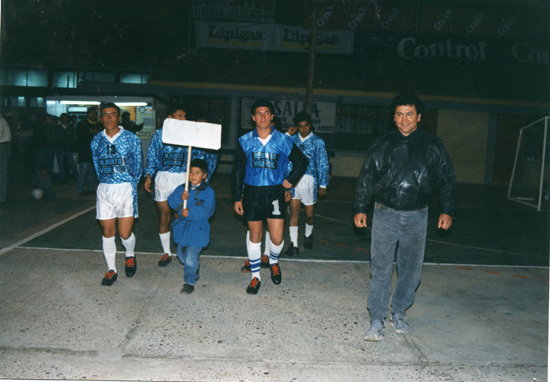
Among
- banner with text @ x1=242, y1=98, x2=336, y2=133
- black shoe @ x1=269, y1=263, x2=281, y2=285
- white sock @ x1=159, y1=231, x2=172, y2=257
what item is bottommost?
black shoe @ x1=269, y1=263, x2=281, y2=285

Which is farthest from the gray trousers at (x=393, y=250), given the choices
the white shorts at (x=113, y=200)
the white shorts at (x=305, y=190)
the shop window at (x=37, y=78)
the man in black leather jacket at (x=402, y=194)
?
the shop window at (x=37, y=78)

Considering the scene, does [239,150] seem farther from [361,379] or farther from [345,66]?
[345,66]

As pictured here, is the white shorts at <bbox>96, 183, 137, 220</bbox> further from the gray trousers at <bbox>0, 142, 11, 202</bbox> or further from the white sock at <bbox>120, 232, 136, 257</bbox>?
the gray trousers at <bbox>0, 142, 11, 202</bbox>

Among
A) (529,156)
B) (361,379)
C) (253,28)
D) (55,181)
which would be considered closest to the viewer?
(361,379)

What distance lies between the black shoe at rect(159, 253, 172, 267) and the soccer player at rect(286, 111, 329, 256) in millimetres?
1712

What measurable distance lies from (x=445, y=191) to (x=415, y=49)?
17.3 meters

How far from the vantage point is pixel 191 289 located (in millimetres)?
5430

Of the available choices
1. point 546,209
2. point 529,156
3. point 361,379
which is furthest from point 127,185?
point 529,156

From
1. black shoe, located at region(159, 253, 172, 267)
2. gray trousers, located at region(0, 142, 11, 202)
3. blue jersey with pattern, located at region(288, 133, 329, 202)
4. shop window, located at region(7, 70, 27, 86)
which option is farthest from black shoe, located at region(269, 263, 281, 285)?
shop window, located at region(7, 70, 27, 86)

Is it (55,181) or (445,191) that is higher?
(445,191)

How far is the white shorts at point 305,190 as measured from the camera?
742 centimetres

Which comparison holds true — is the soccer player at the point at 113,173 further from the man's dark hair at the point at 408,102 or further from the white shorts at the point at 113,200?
the man's dark hair at the point at 408,102

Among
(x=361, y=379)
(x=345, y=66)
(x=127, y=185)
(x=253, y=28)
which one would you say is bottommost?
(x=361, y=379)

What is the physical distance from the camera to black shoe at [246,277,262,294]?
5469 mm
